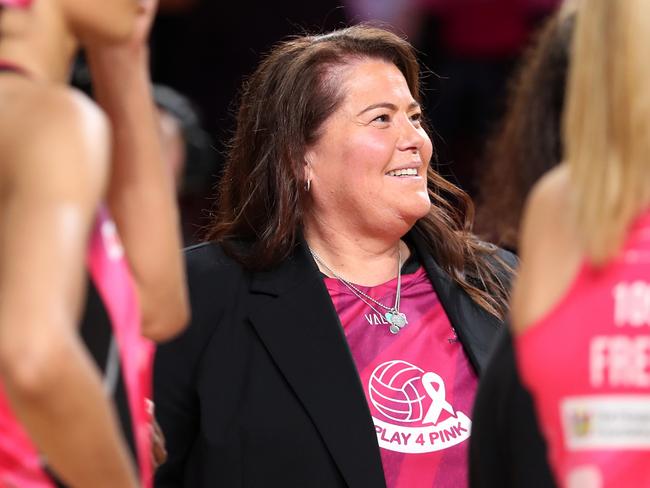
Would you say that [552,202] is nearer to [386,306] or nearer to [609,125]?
[609,125]

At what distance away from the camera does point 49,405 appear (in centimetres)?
165

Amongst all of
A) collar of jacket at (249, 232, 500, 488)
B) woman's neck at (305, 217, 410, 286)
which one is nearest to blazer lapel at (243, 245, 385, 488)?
collar of jacket at (249, 232, 500, 488)

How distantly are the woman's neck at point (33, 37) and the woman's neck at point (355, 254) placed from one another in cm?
159

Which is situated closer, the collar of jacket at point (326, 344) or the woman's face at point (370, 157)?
the collar of jacket at point (326, 344)

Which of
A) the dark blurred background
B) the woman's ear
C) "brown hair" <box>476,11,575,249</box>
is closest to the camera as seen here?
"brown hair" <box>476,11,575,249</box>

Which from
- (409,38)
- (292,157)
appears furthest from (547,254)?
(409,38)

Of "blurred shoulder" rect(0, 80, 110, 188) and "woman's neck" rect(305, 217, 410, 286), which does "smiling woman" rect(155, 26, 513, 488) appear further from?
"blurred shoulder" rect(0, 80, 110, 188)

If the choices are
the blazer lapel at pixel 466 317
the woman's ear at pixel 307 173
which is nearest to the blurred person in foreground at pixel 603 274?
the blazer lapel at pixel 466 317

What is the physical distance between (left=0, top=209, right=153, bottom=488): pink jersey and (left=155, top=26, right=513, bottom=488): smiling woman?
1038mm

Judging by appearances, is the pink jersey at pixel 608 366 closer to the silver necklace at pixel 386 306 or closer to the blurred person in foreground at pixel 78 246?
the blurred person in foreground at pixel 78 246

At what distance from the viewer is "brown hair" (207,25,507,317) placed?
3.35 metres

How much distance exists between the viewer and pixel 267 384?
9.99ft

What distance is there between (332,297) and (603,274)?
5.23 ft

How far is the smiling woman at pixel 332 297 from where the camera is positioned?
117 inches
